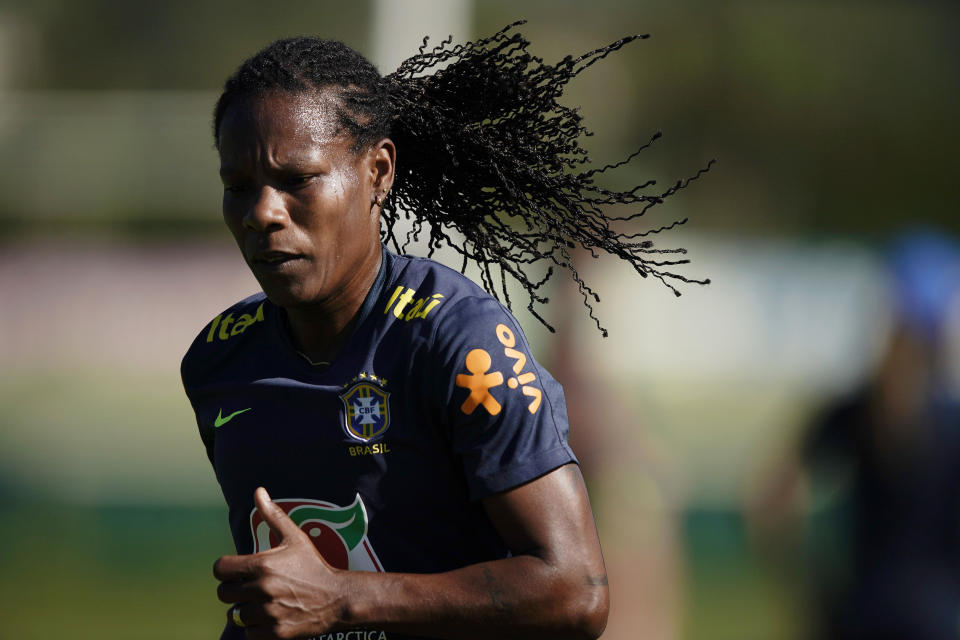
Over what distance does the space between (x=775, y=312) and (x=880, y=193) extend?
6856 mm

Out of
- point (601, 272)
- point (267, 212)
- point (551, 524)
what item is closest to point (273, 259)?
point (267, 212)

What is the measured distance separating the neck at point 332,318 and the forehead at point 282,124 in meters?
0.30

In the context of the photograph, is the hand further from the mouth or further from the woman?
the mouth

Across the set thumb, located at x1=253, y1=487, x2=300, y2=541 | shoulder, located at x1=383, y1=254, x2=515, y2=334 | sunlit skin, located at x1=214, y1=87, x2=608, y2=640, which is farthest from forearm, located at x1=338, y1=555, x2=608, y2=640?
shoulder, located at x1=383, y1=254, x2=515, y2=334

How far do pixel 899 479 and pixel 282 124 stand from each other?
3145 millimetres

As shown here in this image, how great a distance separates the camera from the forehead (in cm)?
253

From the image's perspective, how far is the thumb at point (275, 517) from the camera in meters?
2.35

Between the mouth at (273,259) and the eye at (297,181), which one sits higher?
the eye at (297,181)

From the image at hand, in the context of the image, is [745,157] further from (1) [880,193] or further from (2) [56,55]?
(2) [56,55]

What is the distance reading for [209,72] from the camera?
1767cm

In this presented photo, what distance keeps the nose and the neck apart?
196 mm

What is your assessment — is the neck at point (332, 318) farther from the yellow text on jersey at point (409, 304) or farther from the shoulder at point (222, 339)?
the shoulder at point (222, 339)

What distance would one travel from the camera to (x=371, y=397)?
251 centimetres

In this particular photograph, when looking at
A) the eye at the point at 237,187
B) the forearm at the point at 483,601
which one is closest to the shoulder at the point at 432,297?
the eye at the point at 237,187
